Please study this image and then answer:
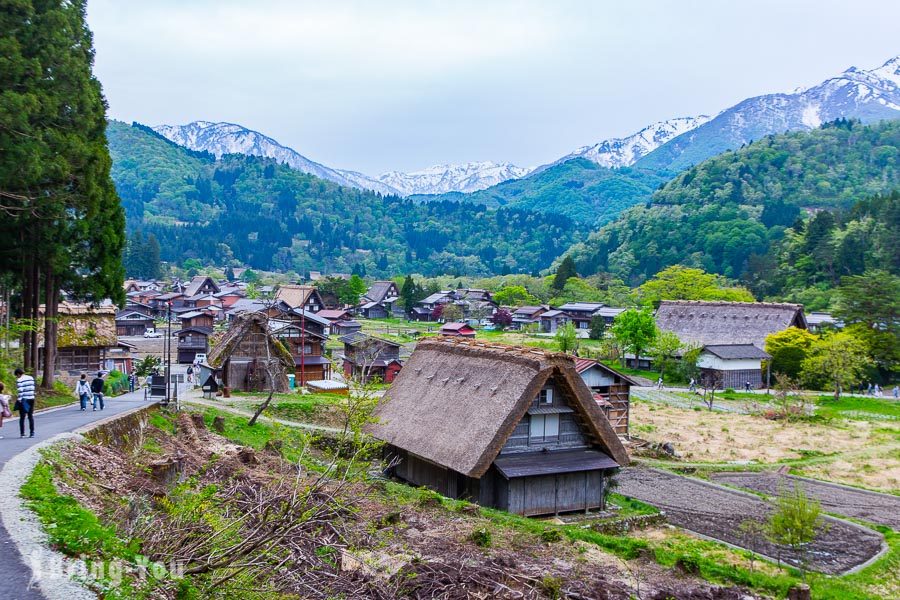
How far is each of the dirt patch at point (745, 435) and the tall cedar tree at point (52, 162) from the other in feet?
79.9

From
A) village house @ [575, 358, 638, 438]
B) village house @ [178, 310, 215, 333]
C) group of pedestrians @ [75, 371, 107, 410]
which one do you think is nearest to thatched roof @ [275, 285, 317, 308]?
village house @ [178, 310, 215, 333]

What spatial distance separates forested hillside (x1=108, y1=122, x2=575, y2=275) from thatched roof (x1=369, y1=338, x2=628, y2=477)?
12954 centimetres

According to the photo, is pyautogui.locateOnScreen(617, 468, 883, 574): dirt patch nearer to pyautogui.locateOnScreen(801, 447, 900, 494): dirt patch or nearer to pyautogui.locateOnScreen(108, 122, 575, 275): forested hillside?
pyautogui.locateOnScreen(801, 447, 900, 494): dirt patch

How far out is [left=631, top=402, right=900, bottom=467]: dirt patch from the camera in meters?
28.3

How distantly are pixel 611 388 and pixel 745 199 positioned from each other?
100547mm

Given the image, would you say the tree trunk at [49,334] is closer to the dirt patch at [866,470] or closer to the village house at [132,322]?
the dirt patch at [866,470]

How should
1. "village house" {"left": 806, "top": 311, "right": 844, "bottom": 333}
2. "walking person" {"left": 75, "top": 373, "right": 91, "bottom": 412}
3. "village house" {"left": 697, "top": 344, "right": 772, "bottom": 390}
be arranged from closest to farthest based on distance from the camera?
1. "walking person" {"left": 75, "top": 373, "right": 91, "bottom": 412}
2. "village house" {"left": 697, "top": 344, "right": 772, "bottom": 390}
3. "village house" {"left": 806, "top": 311, "right": 844, "bottom": 333}

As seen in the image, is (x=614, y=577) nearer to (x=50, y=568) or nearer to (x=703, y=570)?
(x=703, y=570)

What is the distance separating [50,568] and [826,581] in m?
14.8

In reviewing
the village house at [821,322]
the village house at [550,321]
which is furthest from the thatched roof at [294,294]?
the village house at [821,322]

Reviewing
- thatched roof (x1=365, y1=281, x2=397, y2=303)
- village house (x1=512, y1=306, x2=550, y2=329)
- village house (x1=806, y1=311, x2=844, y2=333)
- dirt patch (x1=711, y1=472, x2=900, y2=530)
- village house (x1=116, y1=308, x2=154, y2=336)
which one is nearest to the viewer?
dirt patch (x1=711, y1=472, x2=900, y2=530)

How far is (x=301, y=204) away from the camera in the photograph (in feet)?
625

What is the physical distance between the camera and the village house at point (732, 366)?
48.3 m

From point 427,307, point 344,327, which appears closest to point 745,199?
point 427,307
